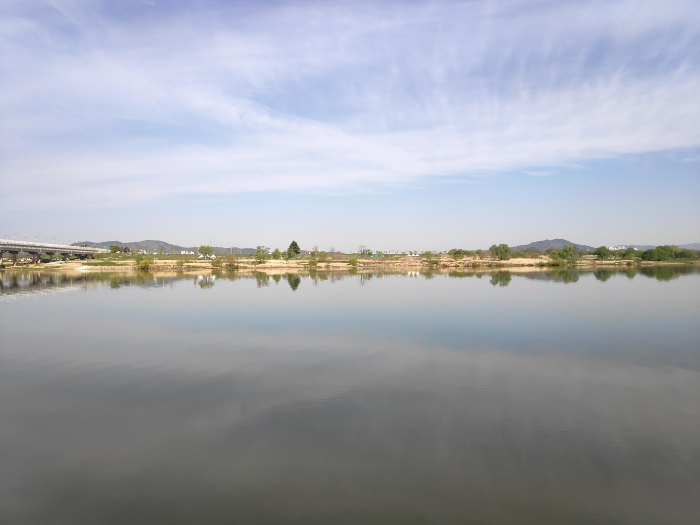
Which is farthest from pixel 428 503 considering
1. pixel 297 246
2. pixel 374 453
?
pixel 297 246

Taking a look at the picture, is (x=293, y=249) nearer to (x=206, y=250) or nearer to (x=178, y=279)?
(x=206, y=250)

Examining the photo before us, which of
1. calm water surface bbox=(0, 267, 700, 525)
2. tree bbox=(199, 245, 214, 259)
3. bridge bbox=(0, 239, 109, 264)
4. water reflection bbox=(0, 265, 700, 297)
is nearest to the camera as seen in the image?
calm water surface bbox=(0, 267, 700, 525)

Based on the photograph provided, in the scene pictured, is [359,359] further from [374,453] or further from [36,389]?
[36,389]

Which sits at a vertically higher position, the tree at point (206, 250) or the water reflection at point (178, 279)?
the tree at point (206, 250)

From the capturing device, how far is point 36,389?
11.1 meters

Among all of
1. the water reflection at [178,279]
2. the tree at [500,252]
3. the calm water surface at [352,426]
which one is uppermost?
the tree at [500,252]

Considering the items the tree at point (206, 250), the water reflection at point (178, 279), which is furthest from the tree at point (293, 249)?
the water reflection at point (178, 279)

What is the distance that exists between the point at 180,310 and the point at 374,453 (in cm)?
2154

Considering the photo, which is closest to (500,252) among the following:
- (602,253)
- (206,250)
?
(602,253)

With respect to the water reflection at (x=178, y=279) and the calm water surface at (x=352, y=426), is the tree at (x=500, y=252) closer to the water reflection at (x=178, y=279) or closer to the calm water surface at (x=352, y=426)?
the water reflection at (x=178, y=279)

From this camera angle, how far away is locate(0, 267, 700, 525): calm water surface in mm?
6121

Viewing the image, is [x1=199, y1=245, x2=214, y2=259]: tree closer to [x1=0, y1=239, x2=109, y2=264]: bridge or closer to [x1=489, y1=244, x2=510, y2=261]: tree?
[x1=0, y1=239, x2=109, y2=264]: bridge

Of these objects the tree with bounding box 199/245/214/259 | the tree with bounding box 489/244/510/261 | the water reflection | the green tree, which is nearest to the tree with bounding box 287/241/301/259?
the tree with bounding box 199/245/214/259

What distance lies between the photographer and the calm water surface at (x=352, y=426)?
612cm
